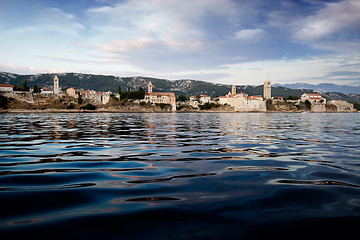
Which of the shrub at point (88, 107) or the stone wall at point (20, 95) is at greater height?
the stone wall at point (20, 95)

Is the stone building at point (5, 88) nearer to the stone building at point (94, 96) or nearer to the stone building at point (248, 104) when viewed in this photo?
the stone building at point (94, 96)

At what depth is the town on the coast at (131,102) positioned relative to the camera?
9174cm

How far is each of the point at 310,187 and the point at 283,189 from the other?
0.40 m

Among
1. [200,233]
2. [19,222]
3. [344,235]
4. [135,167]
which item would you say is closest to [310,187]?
[344,235]

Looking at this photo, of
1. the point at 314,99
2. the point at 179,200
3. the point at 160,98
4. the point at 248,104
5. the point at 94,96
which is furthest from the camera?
the point at 314,99

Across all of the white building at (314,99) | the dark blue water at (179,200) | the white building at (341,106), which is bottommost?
the dark blue water at (179,200)

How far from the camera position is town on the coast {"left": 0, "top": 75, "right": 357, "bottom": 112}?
9174 centimetres

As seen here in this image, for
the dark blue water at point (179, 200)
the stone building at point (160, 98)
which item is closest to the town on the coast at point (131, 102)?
the stone building at point (160, 98)

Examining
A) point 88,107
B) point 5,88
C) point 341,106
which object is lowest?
point 88,107

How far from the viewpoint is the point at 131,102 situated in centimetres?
10481

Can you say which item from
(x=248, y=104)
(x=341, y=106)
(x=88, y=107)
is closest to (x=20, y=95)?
(x=88, y=107)

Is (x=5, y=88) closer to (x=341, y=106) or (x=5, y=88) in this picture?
(x=5, y=88)

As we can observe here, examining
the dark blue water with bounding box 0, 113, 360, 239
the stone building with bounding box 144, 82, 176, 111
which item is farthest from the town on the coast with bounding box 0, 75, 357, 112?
the dark blue water with bounding box 0, 113, 360, 239

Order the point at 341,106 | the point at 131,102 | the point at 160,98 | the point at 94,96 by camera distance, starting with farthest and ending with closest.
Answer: the point at 341,106, the point at 160,98, the point at 94,96, the point at 131,102
